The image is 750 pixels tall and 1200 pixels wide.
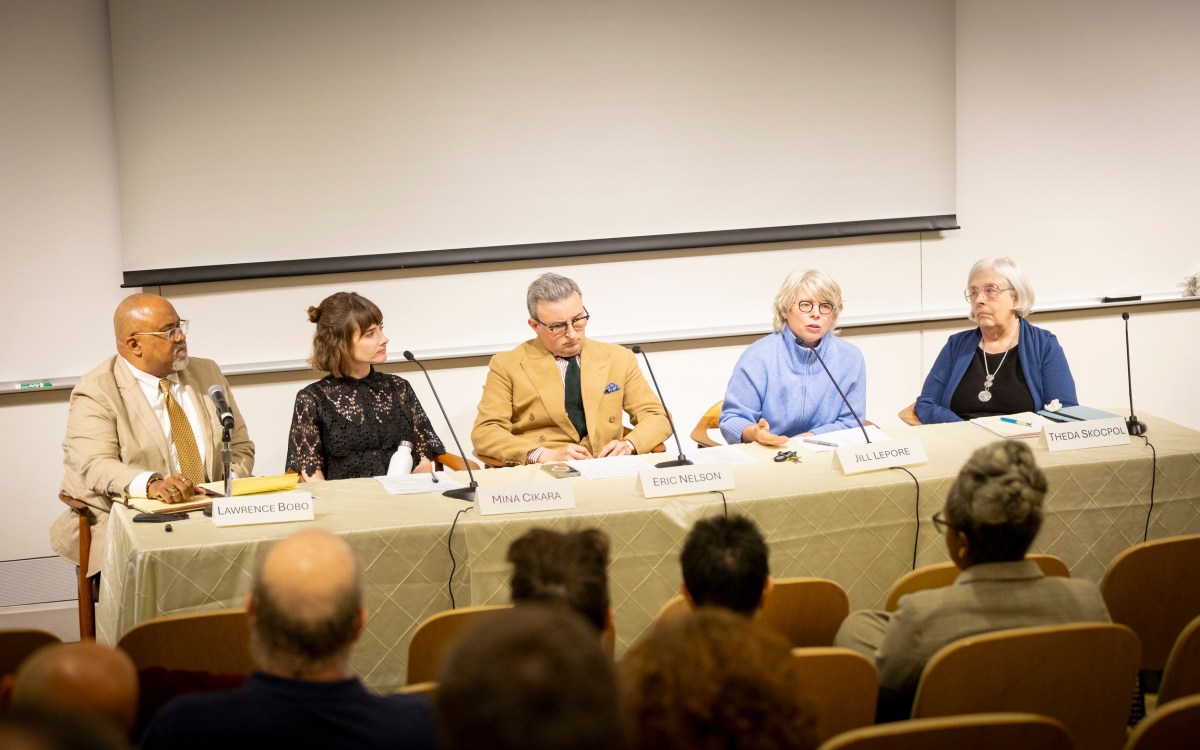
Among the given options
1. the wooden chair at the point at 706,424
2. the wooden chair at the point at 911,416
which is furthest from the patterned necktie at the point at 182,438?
the wooden chair at the point at 911,416

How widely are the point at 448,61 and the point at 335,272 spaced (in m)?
1.05

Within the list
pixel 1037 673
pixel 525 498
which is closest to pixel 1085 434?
pixel 1037 673

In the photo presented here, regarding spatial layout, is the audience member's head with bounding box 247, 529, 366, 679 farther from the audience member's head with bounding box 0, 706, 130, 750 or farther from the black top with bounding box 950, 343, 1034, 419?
the black top with bounding box 950, 343, 1034, 419

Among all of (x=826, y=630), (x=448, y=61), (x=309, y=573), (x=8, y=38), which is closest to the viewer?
(x=309, y=573)

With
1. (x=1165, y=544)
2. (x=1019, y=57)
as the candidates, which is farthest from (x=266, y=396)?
(x=1019, y=57)

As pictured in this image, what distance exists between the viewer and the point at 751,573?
1854 millimetres

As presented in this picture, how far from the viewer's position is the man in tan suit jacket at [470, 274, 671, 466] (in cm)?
375

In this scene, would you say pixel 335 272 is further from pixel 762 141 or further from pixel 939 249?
pixel 939 249

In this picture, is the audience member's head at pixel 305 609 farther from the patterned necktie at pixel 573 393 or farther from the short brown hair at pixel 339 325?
the patterned necktie at pixel 573 393

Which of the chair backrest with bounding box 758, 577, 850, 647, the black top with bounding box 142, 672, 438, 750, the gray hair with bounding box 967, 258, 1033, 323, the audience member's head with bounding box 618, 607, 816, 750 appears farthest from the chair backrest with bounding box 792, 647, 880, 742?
the gray hair with bounding box 967, 258, 1033, 323

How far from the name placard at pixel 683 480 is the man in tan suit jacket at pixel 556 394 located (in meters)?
0.80

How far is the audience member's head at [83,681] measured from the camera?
130 cm

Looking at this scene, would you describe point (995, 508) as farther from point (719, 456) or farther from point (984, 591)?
point (719, 456)

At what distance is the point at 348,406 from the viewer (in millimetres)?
3701
